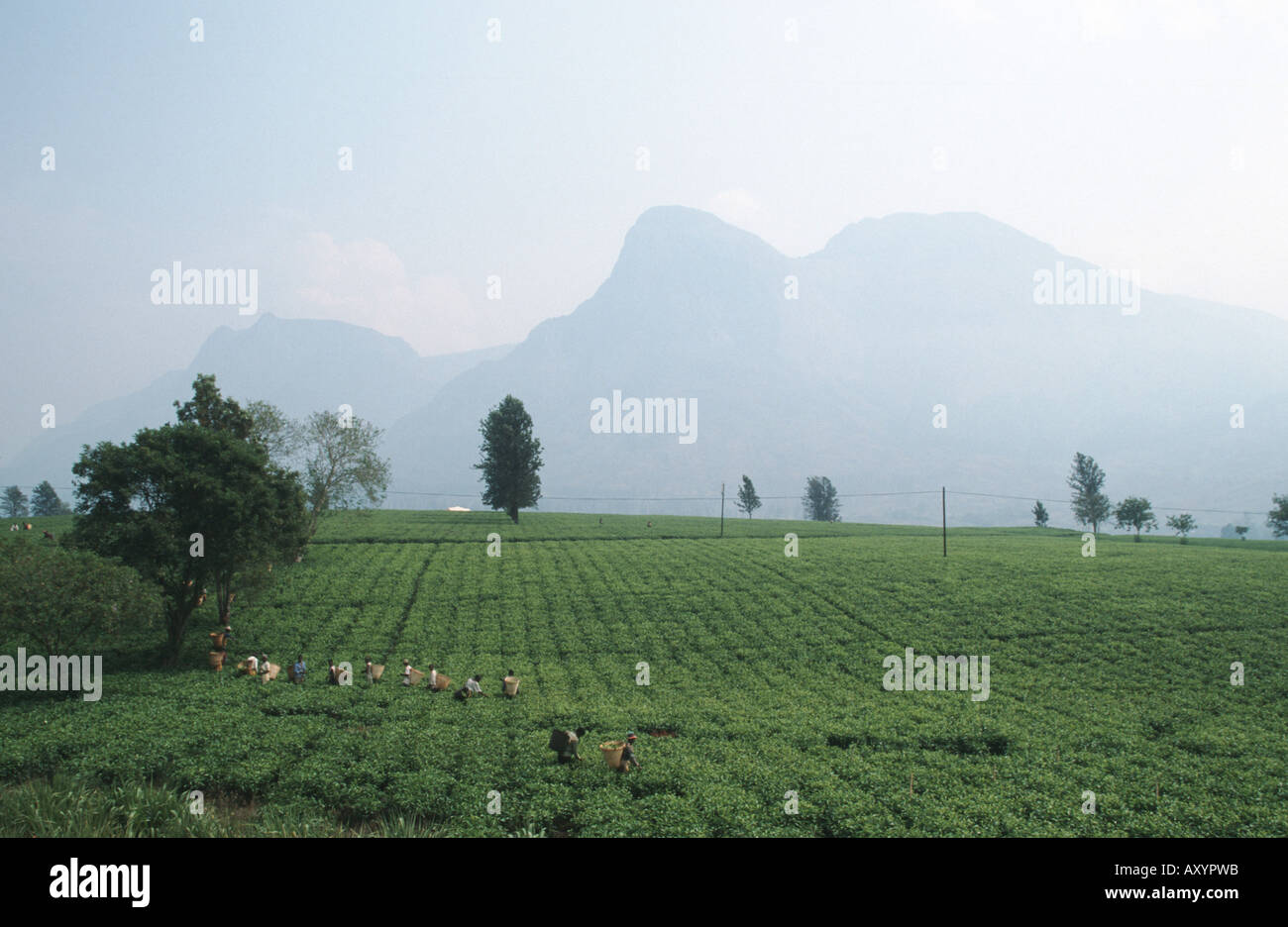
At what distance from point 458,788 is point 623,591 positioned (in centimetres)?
3125

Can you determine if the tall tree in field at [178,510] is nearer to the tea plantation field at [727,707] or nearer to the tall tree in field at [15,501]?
the tea plantation field at [727,707]

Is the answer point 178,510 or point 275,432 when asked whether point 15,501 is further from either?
point 178,510

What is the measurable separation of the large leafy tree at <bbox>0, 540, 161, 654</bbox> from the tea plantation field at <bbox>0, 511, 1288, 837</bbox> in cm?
297

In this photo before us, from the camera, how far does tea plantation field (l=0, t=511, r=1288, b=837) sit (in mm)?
20359

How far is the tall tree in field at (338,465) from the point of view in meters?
62.5

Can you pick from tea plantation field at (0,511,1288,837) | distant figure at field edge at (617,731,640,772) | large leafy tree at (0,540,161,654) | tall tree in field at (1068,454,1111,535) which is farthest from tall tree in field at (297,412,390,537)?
tall tree in field at (1068,454,1111,535)

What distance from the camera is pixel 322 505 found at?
6225 cm

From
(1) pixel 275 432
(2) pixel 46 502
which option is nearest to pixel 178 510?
(1) pixel 275 432

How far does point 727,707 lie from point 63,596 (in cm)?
3116

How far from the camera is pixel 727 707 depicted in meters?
31.0

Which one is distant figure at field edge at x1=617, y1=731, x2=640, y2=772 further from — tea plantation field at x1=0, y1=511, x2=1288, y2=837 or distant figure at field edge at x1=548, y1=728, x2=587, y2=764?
distant figure at field edge at x1=548, y1=728, x2=587, y2=764

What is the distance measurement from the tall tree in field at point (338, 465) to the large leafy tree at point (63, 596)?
28.4 meters
